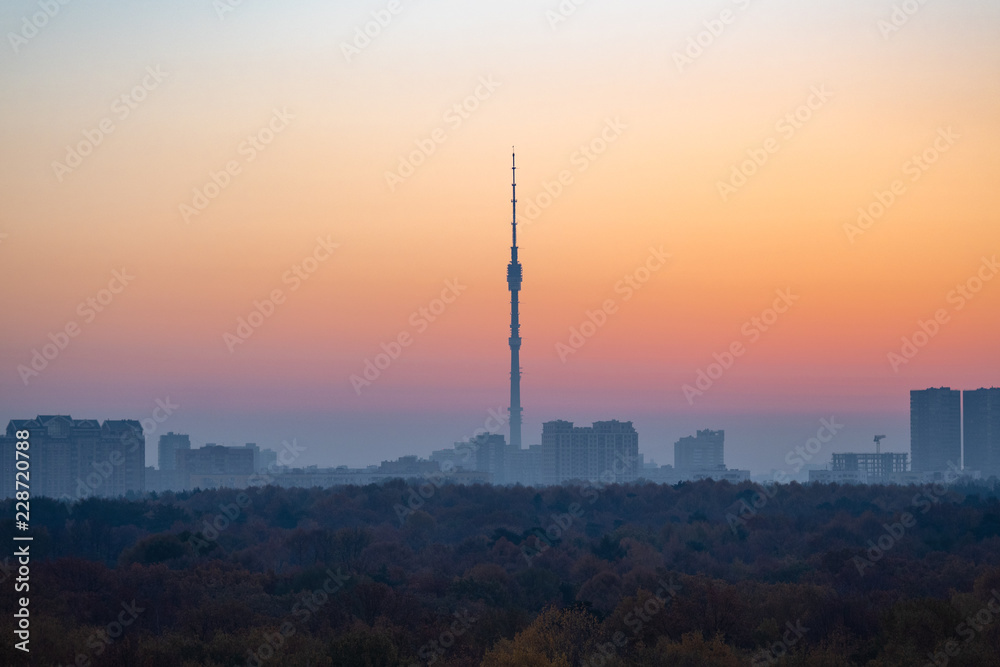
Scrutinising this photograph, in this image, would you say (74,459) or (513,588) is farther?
(74,459)

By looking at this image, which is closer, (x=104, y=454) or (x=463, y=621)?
(x=463, y=621)

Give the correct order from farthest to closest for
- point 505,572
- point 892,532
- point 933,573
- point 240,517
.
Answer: point 240,517, point 892,532, point 505,572, point 933,573

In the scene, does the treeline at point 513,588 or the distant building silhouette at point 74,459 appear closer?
the treeline at point 513,588

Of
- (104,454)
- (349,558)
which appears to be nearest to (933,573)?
(349,558)

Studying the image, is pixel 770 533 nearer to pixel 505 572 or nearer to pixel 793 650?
pixel 505 572
